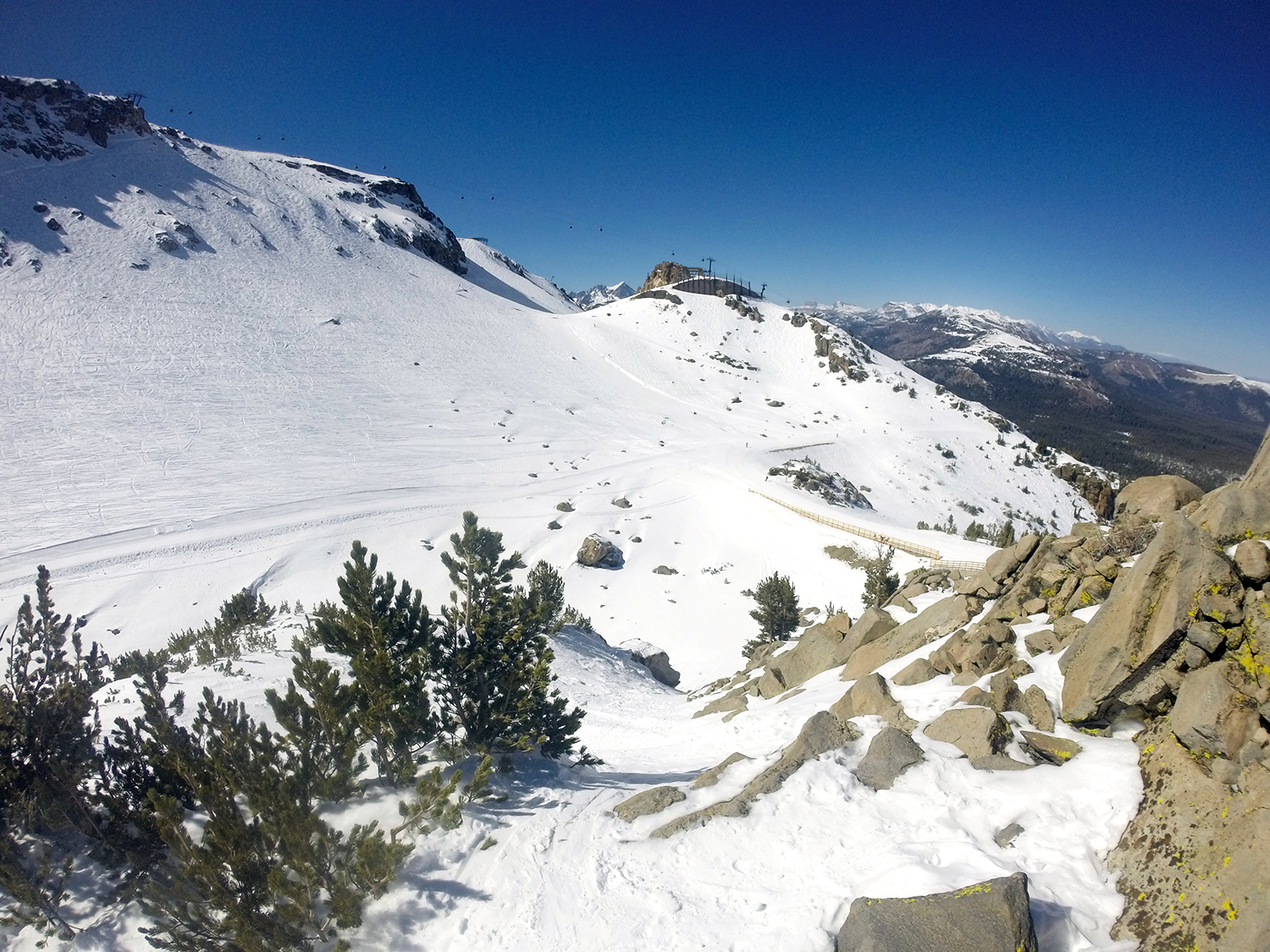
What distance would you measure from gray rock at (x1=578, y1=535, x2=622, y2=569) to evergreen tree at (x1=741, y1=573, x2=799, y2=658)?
904 cm

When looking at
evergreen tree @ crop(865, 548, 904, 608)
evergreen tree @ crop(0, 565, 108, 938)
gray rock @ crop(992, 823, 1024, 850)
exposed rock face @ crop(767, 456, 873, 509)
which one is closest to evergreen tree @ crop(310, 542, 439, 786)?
evergreen tree @ crop(0, 565, 108, 938)

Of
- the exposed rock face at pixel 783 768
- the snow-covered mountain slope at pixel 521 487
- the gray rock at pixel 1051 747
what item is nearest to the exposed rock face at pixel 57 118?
the snow-covered mountain slope at pixel 521 487

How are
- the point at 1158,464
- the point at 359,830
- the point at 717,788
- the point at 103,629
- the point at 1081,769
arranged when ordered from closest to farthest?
the point at 359,830 < the point at 1081,769 < the point at 717,788 < the point at 103,629 < the point at 1158,464

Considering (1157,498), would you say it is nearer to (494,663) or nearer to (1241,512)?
(1241,512)

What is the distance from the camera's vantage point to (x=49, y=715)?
178 inches

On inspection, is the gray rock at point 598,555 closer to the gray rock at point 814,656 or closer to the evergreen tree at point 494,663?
the gray rock at point 814,656

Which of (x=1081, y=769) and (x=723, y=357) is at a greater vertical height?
(x=723, y=357)

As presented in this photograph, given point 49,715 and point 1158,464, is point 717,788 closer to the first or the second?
point 49,715

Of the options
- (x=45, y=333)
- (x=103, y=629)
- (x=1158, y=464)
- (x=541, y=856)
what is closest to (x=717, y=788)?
(x=541, y=856)

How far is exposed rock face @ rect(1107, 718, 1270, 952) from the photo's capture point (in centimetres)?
313

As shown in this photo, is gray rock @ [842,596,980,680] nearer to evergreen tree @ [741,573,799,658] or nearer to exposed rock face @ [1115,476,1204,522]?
exposed rock face @ [1115,476,1204,522]

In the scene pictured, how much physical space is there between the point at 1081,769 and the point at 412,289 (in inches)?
2795

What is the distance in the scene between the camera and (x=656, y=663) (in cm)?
1577

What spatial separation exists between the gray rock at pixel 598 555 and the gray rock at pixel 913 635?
48.3 feet
